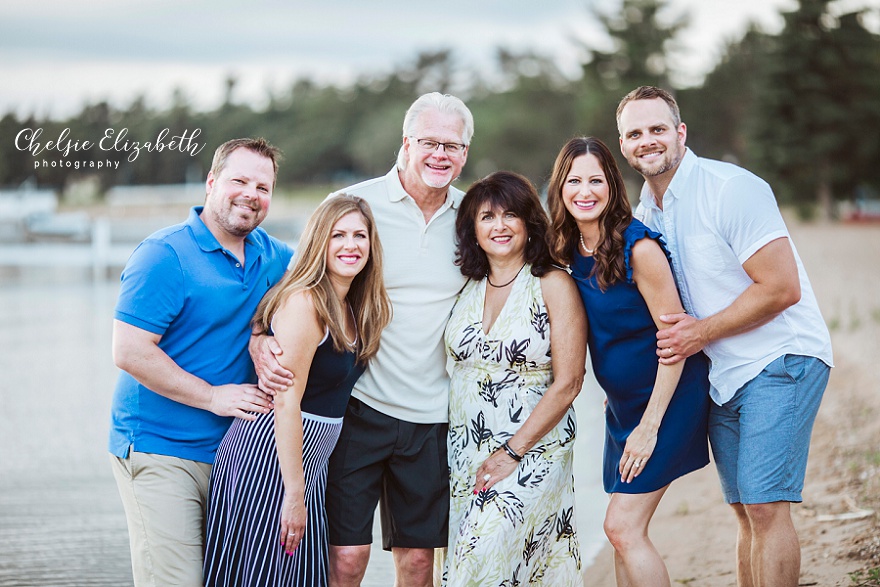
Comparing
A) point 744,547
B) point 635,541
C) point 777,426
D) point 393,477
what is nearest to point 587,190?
point 777,426

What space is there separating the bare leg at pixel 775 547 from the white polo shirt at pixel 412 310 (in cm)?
141

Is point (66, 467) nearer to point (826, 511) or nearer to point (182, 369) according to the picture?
point (182, 369)

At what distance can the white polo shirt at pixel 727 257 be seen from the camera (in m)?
3.62

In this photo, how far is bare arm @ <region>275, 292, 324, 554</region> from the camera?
351 centimetres

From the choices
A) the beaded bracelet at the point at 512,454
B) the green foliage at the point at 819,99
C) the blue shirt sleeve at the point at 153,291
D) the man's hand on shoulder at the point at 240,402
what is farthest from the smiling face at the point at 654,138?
the green foliage at the point at 819,99

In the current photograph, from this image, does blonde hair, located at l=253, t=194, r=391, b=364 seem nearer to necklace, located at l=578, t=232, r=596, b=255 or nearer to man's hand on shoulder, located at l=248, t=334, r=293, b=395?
man's hand on shoulder, located at l=248, t=334, r=293, b=395

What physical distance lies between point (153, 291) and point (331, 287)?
0.70 m

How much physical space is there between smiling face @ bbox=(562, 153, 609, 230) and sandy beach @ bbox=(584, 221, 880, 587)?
2.28 m

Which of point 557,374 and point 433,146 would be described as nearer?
point 557,374

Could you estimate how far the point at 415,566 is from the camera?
4.04m

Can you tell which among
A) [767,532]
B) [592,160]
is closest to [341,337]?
[592,160]

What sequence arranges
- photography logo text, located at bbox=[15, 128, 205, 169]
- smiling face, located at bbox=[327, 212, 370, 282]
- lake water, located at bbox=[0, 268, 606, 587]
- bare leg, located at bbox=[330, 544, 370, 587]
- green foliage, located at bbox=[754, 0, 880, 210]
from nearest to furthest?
smiling face, located at bbox=[327, 212, 370, 282]
bare leg, located at bbox=[330, 544, 370, 587]
lake water, located at bbox=[0, 268, 606, 587]
photography logo text, located at bbox=[15, 128, 205, 169]
green foliage, located at bbox=[754, 0, 880, 210]

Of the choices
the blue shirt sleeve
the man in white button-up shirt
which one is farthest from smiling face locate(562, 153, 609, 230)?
the blue shirt sleeve

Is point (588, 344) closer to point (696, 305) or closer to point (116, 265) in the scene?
point (696, 305)
